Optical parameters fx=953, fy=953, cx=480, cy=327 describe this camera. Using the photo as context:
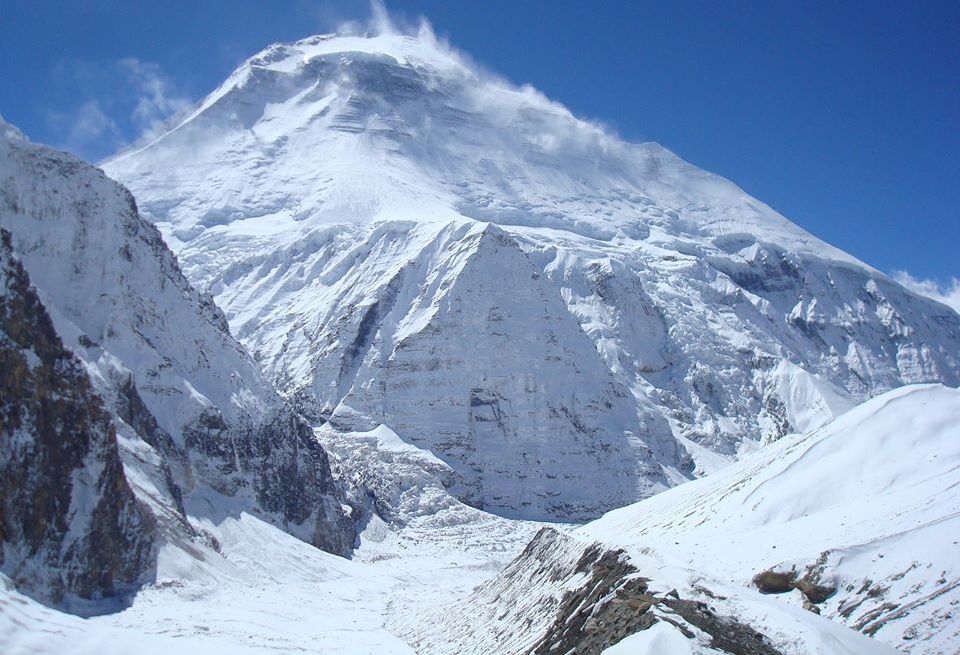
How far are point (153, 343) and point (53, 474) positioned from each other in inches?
1987

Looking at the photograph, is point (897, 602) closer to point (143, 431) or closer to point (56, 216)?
point (143, 431)

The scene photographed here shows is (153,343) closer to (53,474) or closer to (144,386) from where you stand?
(144,386)

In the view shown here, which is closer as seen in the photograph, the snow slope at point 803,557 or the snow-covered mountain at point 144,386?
the snow slope at point 803,557

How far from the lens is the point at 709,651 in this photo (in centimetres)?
2188

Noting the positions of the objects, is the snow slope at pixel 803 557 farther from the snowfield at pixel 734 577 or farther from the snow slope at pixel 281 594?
the snow slope at pixel 281 594

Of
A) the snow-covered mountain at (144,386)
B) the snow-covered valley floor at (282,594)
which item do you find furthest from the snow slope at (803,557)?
the snow-covered mountain at (144,386)

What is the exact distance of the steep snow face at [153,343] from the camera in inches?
4063

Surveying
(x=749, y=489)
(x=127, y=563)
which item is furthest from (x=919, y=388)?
(x=127, y=563)

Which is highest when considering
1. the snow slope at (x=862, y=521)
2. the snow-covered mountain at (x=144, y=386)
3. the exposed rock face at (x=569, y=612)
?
the snow-covered mountain at (x=144, y=386)

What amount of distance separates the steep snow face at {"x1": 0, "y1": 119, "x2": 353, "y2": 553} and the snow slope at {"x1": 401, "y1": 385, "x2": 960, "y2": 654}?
56716mm

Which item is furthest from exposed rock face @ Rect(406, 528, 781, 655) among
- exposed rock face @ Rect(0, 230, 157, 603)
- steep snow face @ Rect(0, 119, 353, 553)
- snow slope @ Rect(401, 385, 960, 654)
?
steep snow face @ Rect(0, 119, 353, 553)

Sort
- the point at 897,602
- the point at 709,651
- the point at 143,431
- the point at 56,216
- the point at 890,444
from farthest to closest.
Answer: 1. the point at 56,216
2. the point at 143,431
3. the point at 890,444
4. the point at 897,602
5. the point at 709,651

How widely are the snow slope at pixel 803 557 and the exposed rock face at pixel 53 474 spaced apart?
2270 centimetres

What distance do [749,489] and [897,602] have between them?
1818 cm
